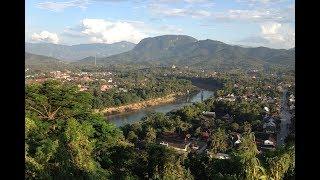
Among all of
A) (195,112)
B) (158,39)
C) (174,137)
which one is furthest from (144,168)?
(158,39)

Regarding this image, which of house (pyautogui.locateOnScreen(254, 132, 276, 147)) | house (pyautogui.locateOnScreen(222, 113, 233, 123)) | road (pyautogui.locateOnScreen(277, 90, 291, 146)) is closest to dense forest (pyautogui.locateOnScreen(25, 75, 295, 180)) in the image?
house (pyautogui.locateOnScreen(254, 132, 276, 147))

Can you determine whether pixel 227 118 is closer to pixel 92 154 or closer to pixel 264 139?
pixel 264 139

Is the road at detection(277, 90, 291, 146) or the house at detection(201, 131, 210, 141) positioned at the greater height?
the house at detection(201, 131, 210, 141)

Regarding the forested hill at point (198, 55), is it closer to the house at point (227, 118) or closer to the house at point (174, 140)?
the house at point (227, 118)

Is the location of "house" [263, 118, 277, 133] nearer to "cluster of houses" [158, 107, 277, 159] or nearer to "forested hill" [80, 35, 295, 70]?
"cluster of houses" [158, 107, 277, 159]

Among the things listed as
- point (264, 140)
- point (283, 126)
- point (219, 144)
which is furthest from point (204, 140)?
point (283, 126)
